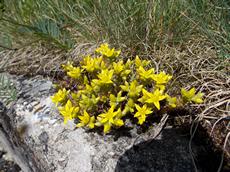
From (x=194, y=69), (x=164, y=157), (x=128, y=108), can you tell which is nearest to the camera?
(x=164, y=157)

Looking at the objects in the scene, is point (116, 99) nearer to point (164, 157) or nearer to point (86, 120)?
point (86, 120)

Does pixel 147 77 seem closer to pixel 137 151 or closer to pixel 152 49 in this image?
pixel 137 151

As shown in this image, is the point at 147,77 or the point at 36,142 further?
the point at 36,142

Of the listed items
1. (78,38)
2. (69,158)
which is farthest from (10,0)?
(69,158)

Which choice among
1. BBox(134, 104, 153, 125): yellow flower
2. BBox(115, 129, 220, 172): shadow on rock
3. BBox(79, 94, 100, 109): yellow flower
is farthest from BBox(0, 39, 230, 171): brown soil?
BBox(79, 94, 100, 109): yellow flower

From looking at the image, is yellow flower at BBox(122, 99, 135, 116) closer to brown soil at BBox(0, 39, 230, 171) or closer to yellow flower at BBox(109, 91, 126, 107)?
yellow flower at BBox(109, 91, 126, 107)

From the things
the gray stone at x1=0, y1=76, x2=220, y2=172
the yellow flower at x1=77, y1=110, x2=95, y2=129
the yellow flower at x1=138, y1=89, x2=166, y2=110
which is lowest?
the gray stone at x1=0, y1=76, x2=220, y2=172

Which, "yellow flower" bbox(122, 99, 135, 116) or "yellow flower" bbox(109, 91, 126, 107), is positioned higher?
"yellow flower" bbox(109, 91, 126, 107)

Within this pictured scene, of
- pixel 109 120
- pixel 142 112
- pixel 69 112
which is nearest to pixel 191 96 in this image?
pixel 142 112
